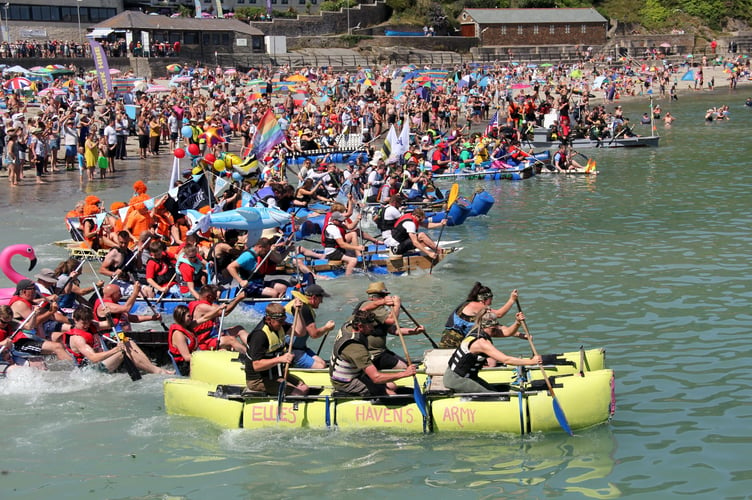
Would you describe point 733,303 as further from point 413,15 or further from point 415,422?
point 413,15

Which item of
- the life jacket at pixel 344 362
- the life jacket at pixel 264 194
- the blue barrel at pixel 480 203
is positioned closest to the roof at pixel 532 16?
the blue barrel at pixel 480 203

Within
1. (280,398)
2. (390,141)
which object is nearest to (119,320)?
(280,398)

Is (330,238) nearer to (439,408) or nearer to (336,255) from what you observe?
(336,255)

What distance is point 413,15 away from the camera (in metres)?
90.8

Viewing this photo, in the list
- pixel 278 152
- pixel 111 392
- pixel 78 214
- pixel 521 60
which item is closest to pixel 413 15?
pixel 521 60

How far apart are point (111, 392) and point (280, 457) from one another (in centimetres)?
316

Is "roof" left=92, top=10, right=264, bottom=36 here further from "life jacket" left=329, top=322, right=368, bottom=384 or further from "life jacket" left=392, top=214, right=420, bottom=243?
"life jacket" left=329, top=322, right=368, bottom=384

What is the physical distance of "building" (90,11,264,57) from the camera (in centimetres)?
6175

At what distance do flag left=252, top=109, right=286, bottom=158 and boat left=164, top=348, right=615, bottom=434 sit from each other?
10724mm

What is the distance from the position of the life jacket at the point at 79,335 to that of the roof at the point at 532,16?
8020 cm

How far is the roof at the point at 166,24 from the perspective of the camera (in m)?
61.9

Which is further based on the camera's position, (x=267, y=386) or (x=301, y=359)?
(x=301, y=359)

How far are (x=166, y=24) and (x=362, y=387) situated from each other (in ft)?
191

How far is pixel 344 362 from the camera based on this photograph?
1088 cm
